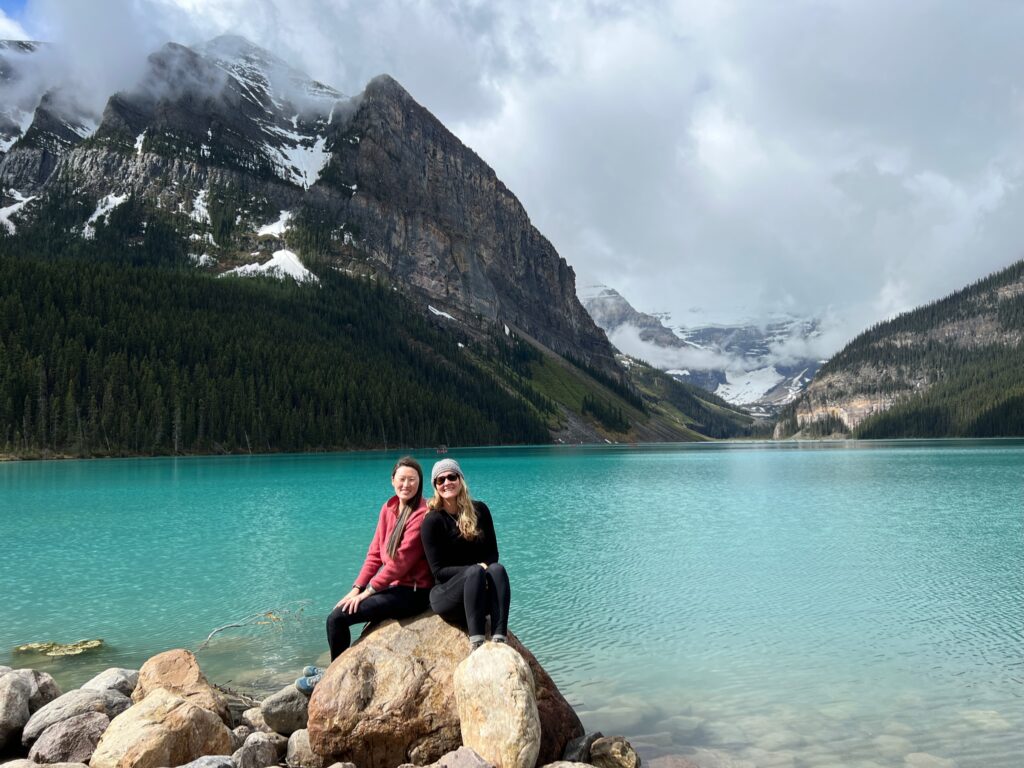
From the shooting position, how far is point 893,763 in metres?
10.1

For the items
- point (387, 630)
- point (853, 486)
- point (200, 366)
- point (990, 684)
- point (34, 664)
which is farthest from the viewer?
point (200, 366)

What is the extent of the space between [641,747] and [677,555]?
1855 cm

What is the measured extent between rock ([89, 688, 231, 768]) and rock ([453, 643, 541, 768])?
3289 mm

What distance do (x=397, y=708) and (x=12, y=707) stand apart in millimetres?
5723

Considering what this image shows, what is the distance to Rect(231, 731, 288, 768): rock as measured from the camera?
27.8ft

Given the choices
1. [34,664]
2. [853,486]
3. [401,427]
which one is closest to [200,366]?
[401,427]

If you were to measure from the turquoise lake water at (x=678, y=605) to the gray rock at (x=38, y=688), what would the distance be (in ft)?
11.9

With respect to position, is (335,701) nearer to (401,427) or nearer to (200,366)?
(200,366)

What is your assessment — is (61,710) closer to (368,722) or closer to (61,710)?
(61,710)

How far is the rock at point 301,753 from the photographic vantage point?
29.1 feet

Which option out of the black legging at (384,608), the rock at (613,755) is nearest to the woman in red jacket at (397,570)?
the black legging at (384,608)

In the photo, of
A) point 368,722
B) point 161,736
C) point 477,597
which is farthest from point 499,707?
point 161,736

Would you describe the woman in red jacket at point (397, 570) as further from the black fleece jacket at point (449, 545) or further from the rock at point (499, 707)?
the rock at point (499, 707)

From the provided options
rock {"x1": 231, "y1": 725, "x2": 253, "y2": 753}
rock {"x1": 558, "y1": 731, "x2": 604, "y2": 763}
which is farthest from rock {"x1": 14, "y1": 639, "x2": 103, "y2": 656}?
rock {"x1": 558, "y1": 731, "x2": 604, "y2": 763}
